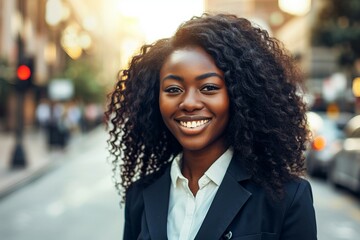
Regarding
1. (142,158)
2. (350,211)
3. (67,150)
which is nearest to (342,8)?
(67,150)

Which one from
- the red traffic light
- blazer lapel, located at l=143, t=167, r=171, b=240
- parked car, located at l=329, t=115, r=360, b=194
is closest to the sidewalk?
the red traffic light

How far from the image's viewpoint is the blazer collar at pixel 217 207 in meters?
2.39

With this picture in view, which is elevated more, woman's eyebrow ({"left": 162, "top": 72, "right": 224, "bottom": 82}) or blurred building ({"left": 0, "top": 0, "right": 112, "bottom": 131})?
blurred building ({"left": 0, "top": 0, "right": 112, "bottom": 131})

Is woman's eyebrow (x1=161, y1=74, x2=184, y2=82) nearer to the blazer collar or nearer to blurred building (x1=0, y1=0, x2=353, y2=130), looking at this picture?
the blazer collar

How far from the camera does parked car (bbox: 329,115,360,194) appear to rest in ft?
42.8

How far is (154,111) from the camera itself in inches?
112

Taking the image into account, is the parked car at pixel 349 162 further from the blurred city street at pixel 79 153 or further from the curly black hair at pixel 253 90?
the curly black hair at pixel 253 90

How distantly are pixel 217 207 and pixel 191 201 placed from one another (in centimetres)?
14

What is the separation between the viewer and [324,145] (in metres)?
16.5

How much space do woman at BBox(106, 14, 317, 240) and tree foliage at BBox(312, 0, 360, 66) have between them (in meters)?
28.3

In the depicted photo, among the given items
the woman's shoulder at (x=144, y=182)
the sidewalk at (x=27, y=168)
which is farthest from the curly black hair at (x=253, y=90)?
the sidewalk at (x=27, y=168)

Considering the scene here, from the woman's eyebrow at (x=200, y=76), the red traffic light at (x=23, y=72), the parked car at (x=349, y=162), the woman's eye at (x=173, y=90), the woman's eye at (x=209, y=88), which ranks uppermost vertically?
the red traffic light at (x=23, y=72)

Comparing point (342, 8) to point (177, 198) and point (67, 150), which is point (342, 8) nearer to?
point (67, 150)

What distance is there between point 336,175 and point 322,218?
3.67 metres
